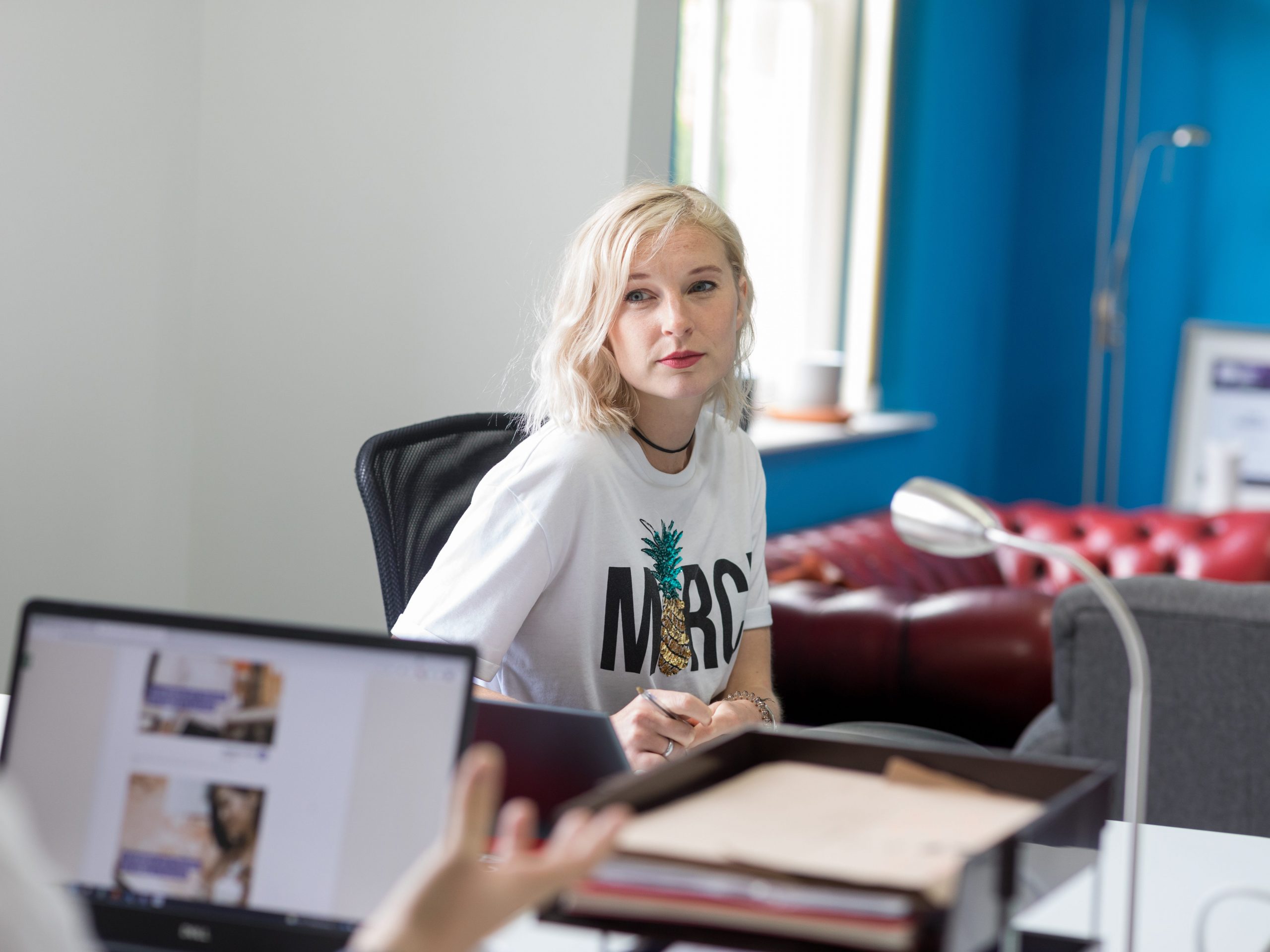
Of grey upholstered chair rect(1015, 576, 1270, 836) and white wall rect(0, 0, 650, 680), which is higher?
white wall rect(0, 0, 650, 680)

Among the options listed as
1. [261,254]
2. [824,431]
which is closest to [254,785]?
[261,254]

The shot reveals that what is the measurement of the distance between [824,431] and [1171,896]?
2944mm

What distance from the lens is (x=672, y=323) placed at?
166cm

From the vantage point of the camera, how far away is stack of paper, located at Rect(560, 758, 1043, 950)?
2.41 ft

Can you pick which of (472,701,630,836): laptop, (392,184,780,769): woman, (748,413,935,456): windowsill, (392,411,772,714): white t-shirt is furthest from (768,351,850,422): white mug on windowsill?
(472,701,630,836): laptop

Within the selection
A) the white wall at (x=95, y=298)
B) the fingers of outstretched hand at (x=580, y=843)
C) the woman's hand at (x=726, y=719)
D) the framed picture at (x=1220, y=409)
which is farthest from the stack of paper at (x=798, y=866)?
the framed picture at (x=1220, y=409)

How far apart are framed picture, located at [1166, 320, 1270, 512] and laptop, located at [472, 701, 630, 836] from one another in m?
4.72

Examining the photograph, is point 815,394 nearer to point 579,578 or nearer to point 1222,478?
point 1222,478

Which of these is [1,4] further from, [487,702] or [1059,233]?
[1059,233]

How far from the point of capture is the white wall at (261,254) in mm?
2221

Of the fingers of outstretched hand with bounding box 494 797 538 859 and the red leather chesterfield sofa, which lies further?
the red leather chesterfield sofa

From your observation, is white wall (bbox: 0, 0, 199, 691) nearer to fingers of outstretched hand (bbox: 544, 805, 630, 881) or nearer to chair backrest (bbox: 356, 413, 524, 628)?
chair backrest (bbox: 356, 413, 524, 628)

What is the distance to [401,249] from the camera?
2.40 m

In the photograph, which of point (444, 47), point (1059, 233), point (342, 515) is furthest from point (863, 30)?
point (342, 515)
